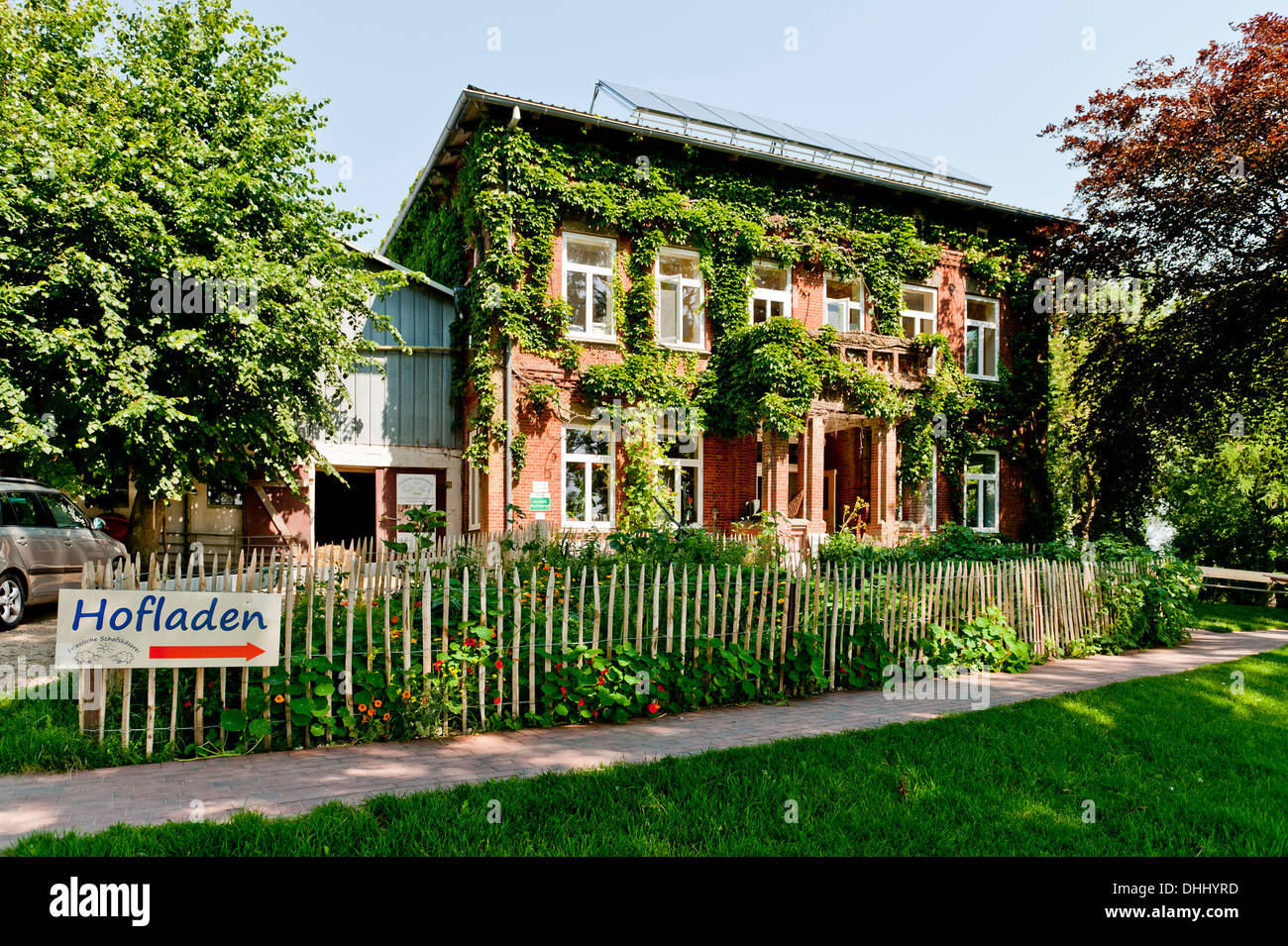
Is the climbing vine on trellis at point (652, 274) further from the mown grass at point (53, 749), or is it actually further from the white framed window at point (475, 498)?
the mown grass at point (53, 749)

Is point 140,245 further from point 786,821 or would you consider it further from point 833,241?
point 833,241

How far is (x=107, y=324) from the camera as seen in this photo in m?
11.1

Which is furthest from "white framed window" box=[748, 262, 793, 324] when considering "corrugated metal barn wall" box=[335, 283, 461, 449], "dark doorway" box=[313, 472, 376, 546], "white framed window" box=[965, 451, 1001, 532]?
"dark doorway" box=[313, 472, 376, 546]

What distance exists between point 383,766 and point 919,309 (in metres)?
19.3

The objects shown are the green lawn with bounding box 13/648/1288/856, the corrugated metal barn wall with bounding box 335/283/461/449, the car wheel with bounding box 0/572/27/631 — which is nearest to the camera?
the green lawn with bounding box 13/648/1288/856

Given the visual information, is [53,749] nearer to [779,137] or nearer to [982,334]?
[779,137]

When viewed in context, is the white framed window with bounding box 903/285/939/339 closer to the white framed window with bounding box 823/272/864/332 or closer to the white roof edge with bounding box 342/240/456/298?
the white framed window with bounding box 823/272/864/332

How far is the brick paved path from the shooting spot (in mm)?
4340

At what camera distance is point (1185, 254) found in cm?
1758

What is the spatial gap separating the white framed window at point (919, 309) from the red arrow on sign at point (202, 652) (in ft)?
60.8

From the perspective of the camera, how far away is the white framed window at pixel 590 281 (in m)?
17.1

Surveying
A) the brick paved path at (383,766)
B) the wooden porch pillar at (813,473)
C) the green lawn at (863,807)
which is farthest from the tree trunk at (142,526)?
the wooden porch pillar at (813,473)

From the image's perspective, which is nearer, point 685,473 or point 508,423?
point 508,423

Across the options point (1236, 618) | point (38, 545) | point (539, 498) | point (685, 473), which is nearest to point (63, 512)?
point (38, 545)
